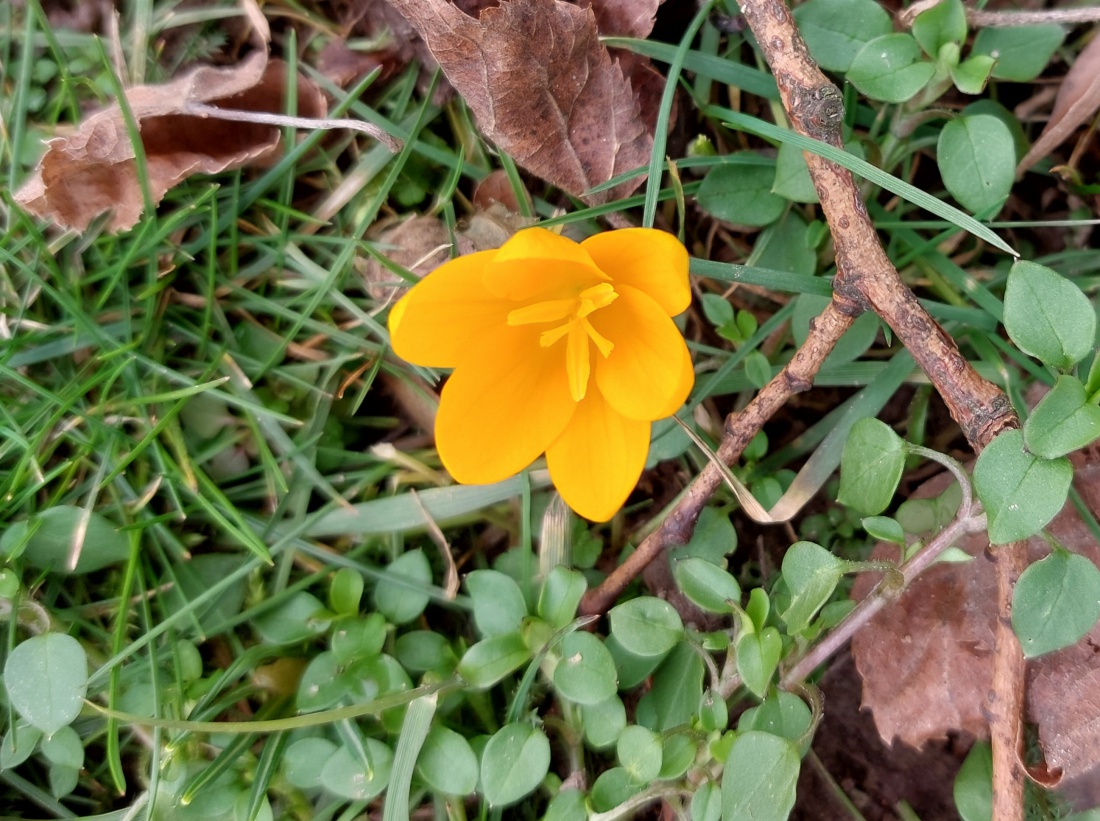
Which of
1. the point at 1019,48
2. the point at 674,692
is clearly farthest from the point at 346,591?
the point at 1019,48

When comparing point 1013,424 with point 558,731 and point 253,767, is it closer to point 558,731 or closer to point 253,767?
point 558,731

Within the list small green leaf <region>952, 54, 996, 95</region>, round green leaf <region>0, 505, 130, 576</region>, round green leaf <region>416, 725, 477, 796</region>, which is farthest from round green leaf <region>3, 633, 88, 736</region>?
small green leaf <region>952, 54, 996, 95</region>

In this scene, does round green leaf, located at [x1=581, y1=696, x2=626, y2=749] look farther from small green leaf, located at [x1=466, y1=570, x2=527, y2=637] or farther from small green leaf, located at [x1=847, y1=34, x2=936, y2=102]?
small green leaf, located at [x1=847, y1=34, x2=936, y2=102]

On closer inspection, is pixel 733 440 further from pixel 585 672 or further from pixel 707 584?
pixel 585 672

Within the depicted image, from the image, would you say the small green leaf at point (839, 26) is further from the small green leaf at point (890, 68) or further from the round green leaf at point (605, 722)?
the round green leaf at point (605, 722)

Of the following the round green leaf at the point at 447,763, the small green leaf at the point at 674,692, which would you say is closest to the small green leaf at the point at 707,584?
the small green leaf at the point at 674,692

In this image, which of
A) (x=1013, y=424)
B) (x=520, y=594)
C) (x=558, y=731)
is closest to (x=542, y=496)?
(x=520, y=594)
